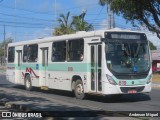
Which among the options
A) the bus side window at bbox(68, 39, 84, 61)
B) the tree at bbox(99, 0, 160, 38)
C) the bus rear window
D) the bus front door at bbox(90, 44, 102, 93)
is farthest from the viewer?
the tree at bbox(99, 0, 160, 38)

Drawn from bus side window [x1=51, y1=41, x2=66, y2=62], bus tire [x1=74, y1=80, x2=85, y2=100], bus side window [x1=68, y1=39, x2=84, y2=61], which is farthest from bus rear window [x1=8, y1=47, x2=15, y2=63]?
bus tire [x1=74, y1=80, x2=85, y2=100]

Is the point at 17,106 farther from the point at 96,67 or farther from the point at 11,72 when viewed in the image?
the point at 11,72

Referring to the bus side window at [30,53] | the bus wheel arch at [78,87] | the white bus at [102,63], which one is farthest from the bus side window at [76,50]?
the bus side window at [30,53]

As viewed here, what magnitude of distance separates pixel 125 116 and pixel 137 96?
336 inches

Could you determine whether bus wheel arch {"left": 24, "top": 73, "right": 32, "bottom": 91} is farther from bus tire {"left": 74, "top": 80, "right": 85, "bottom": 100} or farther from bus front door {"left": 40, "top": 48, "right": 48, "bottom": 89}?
bus tire {"left": 74, "top": 80, "right": 85, "bottom": 100}

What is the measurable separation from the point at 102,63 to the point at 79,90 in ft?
7.96

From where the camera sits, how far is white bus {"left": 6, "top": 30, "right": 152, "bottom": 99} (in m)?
18.4

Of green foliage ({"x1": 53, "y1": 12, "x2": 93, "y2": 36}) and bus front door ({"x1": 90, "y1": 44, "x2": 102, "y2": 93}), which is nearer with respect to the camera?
bus front door ({"x1": 90, "y1": 44, "x2": 102, "y2": 93})

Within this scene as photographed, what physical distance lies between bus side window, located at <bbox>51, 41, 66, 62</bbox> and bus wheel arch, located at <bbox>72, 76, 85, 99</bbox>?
56.3 inches

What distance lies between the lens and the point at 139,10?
3772 cm

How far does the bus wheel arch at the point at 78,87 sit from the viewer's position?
66.0ft

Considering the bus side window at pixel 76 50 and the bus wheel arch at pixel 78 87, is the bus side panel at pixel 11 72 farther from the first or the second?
the bus wheel arch at pixel 78 87

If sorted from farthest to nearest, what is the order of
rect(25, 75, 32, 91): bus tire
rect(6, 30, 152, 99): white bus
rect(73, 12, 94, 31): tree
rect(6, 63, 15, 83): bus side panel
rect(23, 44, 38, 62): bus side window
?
rect(73, 12, 94, 31): tree, rect(6, 63, 15, 83): bus side panel, rect(25, 75, 32, 91): bus tire, rect(23, 44, 38, 62): bus side window, rect(6, 30, 152, 99): white bus

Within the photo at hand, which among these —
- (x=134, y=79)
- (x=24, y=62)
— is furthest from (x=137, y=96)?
(x=24, y=62)
